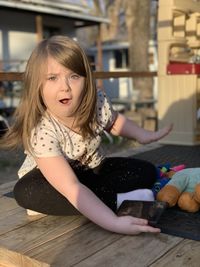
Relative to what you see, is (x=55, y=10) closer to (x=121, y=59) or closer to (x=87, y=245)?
(x=121, y=59)

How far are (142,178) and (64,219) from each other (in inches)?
19.2

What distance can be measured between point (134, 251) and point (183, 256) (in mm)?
165

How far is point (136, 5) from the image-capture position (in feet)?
35.7

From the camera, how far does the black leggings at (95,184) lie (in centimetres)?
175

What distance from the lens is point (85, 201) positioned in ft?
5.05

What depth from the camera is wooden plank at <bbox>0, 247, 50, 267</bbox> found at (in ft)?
4.51

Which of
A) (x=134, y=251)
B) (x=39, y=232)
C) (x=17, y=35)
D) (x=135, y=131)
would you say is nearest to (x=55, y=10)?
(x=17, y=35)

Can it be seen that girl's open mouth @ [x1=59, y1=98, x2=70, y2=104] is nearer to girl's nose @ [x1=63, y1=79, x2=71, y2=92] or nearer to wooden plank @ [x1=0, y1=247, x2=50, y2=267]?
girl's nose @ [x1=63, y1=79, x2=71, y2=92]

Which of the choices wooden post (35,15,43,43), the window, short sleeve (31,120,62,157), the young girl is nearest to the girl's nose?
→ the young girl

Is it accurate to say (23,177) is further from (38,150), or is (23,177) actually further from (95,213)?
(95,213)

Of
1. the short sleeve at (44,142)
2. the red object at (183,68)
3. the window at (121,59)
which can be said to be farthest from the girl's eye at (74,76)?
the window at (121,59)

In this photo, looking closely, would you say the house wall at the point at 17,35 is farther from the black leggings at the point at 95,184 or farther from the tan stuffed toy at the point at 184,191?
the tan stuffed toy at the point at 184,191

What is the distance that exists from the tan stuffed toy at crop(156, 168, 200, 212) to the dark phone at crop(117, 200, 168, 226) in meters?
0.16

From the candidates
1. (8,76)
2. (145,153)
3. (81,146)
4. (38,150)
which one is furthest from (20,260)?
(145,153)
